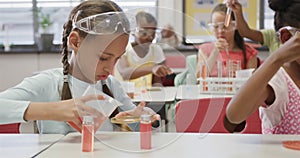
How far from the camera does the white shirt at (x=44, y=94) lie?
1016mm

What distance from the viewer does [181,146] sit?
95 cm

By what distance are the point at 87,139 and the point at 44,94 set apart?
33 centimetres

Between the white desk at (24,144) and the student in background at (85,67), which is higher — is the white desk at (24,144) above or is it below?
below

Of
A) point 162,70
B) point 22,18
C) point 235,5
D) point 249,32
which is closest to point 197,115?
point 162,70

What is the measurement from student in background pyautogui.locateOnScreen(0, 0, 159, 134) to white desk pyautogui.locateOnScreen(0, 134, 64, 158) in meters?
0.05

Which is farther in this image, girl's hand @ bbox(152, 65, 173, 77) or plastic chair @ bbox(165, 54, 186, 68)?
girl's hand @ bbox(152, 65, 173, 77)

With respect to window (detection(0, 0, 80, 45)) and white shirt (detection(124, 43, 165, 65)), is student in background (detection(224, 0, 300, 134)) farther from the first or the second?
window (detection(0, 0, 80, 45))

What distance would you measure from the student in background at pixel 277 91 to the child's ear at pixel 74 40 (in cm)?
43

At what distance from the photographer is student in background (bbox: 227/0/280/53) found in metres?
1.69

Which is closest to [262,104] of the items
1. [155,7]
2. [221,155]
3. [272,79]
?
[272,79]

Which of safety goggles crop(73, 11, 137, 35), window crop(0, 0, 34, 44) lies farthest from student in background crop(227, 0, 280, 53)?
window crop(0, 0, 34, 44)

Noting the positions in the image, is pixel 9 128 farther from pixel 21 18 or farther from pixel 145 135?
pixel 21 18

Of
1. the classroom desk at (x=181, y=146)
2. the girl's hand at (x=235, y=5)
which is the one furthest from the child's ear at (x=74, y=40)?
the girl's hand at (x=235, y=5)

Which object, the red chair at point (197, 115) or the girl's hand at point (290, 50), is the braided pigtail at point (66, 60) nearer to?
the red chair at point (197, 115)
